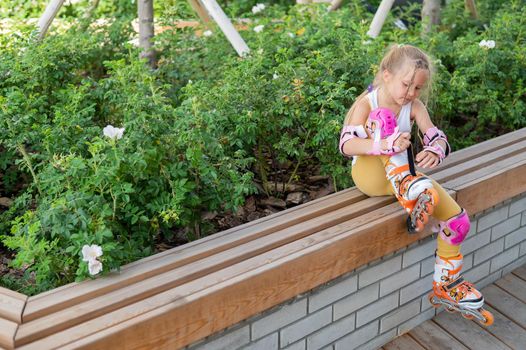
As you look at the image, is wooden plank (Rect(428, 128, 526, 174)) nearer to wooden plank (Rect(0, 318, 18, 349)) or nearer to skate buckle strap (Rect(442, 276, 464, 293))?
skate buckle strap (Rect(442, 276, 464, 293))

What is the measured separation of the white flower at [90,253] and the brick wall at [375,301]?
405 mm

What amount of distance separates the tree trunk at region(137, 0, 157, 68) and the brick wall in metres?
2.23

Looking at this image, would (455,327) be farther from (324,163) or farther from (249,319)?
(249,319)

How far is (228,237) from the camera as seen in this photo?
2326 millimetres

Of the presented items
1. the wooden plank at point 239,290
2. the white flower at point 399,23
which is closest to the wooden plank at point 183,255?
the wooden plank at point 239,290

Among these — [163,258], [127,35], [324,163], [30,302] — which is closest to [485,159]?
[324,163]

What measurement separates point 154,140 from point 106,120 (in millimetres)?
899

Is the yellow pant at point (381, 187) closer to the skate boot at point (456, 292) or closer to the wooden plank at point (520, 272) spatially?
the skate boot at point (456, 292)

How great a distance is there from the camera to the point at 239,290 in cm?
202

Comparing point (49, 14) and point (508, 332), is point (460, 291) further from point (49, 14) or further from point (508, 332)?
point (49, 14)

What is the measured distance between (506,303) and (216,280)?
5.35ft

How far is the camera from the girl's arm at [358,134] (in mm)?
2490

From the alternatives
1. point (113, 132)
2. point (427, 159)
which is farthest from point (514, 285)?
point (113, 132)

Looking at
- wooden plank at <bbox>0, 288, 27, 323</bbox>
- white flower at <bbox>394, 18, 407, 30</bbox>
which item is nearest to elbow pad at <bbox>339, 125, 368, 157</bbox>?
wooden plank at <bbox>0, 288, 27, 323</bbox>
